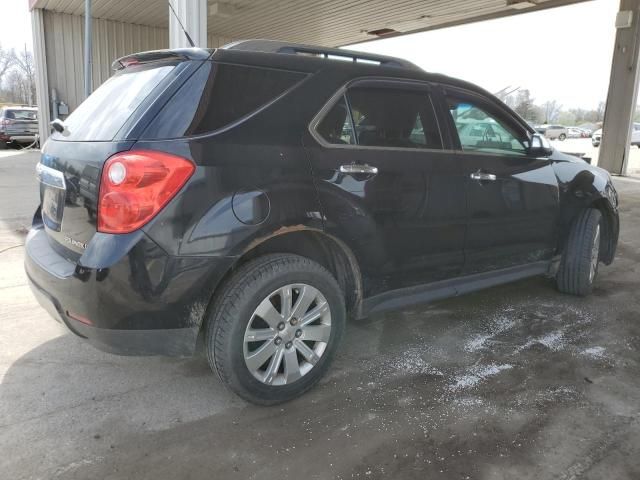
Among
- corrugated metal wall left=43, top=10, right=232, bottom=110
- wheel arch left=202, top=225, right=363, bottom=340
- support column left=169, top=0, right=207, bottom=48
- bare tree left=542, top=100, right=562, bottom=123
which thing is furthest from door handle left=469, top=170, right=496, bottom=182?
bare tree left=542, top=100, right=562, bottom=123

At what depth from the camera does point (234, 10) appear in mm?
15023

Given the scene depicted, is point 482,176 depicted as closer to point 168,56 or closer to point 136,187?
point 168,56

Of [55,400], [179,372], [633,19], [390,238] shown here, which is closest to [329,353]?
[390,238]

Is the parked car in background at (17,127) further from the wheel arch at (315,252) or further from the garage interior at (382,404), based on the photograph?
the wheel arch at (315,252)

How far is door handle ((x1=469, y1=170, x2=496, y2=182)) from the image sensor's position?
11.3 feet

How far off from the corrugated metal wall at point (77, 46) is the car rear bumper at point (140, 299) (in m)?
16.5

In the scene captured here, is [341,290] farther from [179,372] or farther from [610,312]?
[610,312]

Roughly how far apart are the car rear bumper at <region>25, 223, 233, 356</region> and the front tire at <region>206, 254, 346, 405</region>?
131 mm

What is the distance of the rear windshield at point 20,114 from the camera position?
21341mm

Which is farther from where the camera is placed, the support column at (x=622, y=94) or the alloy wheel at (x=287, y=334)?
the support column at (x=622, y=94)

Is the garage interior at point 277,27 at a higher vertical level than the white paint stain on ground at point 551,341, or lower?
higher

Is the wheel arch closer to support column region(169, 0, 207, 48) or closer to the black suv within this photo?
the black suv

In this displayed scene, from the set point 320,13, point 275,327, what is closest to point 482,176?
point 275,327

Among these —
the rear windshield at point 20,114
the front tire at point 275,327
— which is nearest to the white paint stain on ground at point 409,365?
the front tire at point 275,327
